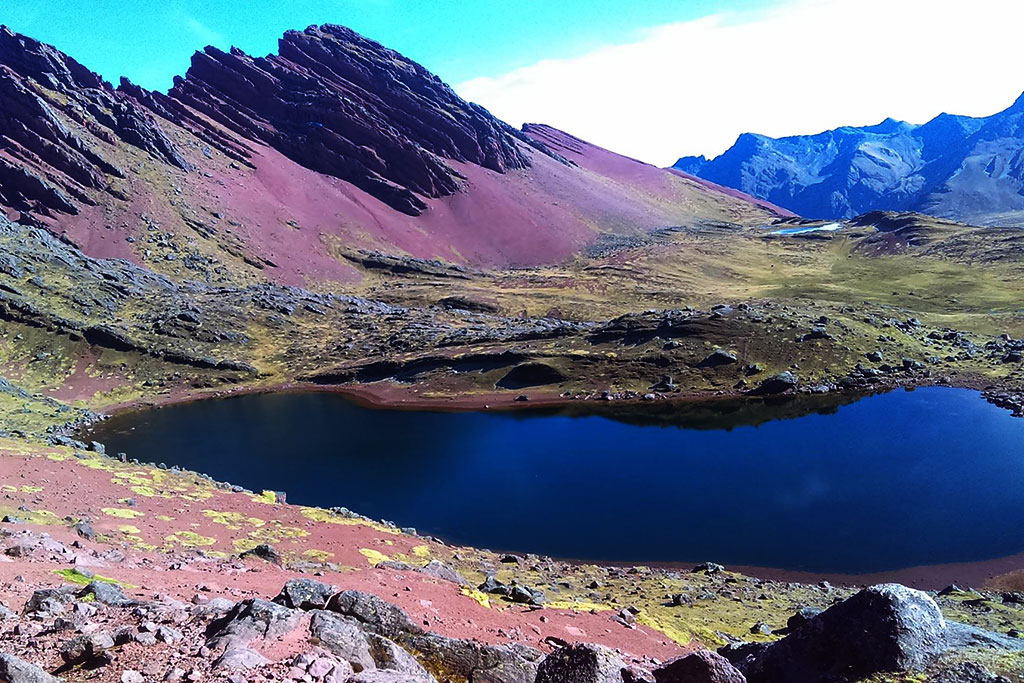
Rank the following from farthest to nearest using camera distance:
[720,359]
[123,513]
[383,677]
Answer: [720,359] < [123,513] < [383,677]

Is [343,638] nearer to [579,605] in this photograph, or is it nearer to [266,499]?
[579,605]

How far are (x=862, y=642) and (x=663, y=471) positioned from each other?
4108cm

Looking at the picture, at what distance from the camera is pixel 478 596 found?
21547 mm

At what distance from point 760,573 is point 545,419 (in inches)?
1439

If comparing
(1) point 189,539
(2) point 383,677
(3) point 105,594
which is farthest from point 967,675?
(1) point 189,539

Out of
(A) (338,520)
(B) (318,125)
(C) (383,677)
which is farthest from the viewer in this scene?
(B) (318,125)

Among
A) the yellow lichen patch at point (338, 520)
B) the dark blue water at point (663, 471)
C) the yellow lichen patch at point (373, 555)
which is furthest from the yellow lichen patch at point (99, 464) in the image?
the yellow lichen patch at point (373, 555)

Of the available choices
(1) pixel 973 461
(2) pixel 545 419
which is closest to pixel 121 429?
(2) pixel 545 419

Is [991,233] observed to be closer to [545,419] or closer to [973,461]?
[973,461]

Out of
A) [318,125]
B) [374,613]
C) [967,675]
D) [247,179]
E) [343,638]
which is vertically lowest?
[374,613]

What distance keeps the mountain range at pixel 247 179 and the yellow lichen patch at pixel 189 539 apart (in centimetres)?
9863

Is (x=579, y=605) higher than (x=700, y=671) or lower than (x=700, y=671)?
lower

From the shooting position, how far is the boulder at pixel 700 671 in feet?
39.6

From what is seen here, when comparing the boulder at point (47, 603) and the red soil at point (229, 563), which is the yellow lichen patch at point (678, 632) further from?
the boulder at point (47, 603)
